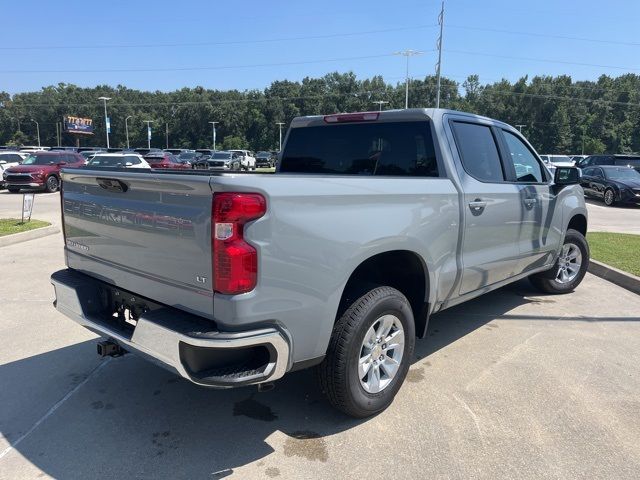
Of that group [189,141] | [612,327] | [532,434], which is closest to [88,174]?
[532,434]

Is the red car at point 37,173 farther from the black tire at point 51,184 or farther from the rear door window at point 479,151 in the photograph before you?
the rear door window at point 479,151

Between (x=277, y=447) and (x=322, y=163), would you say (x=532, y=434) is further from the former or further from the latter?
(x=322, y=163)

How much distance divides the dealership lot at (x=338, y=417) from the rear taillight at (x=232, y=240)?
115 cm

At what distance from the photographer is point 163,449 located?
2.92 meters

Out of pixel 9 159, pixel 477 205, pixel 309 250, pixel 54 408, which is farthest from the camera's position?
pixel 9 159

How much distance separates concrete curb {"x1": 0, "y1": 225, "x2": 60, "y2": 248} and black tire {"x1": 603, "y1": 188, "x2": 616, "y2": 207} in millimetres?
19369

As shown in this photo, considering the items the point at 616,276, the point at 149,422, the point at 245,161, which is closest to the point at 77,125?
the point at 245,161

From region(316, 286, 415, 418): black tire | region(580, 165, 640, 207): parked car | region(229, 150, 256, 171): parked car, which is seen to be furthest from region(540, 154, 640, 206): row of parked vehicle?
region(229, 150, 256, 171): parked car

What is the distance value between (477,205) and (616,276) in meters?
4.48

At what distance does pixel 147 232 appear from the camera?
278cm

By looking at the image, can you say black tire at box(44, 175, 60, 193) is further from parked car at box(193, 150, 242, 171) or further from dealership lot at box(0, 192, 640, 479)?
dealership lot at box(0, 192, 640, 479)

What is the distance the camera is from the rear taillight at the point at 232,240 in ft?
7.82

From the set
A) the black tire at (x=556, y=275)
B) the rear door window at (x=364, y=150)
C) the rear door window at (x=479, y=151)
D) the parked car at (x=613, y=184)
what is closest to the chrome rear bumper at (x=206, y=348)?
the rear door window at (x=364, y=150)

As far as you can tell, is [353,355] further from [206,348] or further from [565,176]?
[565,176]
